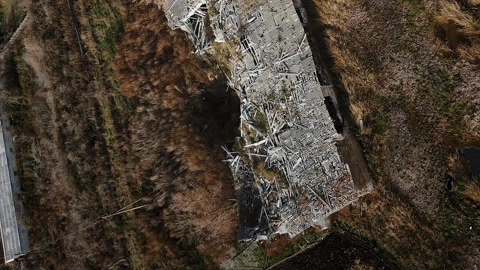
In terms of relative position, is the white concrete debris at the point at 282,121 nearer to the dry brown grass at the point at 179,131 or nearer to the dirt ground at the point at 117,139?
the dry brown grass at the point at 179,131

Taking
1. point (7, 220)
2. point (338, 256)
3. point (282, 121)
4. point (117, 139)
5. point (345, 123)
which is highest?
point (117, 139)

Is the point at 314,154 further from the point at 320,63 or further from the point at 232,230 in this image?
the point at 232,230

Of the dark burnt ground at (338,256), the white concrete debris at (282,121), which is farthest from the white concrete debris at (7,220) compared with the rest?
the dark burnt ground at (338,256)

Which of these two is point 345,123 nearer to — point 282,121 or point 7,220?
point 282,121

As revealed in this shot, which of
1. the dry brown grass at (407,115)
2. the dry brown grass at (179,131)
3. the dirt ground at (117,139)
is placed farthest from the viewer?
the dirt ground at (117,139)

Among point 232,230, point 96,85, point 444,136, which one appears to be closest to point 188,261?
point 232,230

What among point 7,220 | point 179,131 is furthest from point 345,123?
point 7,220

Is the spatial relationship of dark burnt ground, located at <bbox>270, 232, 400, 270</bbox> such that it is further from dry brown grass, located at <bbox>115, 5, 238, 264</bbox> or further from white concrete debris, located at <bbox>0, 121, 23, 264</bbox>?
white concrete debris, located at <bbox>0, 121, 23, 264</bbox>

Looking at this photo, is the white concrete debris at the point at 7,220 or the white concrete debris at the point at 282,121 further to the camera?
the white concrete debris at the point at 7,220
